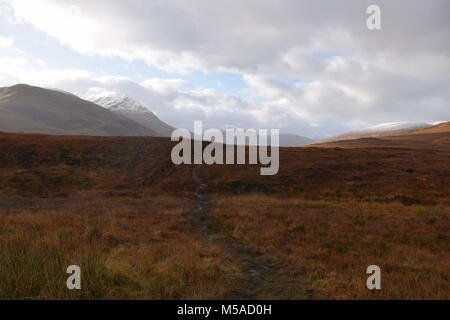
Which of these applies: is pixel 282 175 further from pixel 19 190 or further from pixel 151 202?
pixel 19 190

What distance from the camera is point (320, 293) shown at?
722 cm

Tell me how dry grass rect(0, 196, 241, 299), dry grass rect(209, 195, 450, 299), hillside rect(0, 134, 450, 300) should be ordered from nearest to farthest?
dry grass rect(0, 196, 241, 299) < hillside rect(0, 134, 450, 300) < dry grass rect(209, 195, 450, 299)

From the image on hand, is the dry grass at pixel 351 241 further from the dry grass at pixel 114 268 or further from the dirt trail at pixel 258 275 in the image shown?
the dry grass at pixel 114 268

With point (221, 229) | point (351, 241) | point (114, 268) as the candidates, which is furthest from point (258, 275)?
point (221, 229)

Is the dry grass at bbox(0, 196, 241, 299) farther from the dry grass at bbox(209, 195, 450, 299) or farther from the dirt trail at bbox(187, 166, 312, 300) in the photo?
the dry grass at bbox(209, 195, 450, 299)

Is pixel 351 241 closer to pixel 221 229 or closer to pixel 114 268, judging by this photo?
pixel 221 229

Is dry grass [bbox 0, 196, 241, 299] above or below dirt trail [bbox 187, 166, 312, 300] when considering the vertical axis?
above

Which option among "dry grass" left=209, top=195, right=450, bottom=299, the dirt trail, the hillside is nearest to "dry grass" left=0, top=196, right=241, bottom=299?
the hillside

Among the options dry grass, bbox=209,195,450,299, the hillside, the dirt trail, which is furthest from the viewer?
dry grass, bbox=209,195,450,299

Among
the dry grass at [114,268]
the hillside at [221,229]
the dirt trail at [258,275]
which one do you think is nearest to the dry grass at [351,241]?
the hillside at [221,229]

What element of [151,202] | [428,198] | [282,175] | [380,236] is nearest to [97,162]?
[151,202]

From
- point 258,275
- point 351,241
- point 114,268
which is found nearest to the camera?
point 114,268

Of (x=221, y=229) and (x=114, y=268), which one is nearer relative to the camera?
(x=114, y=268)
